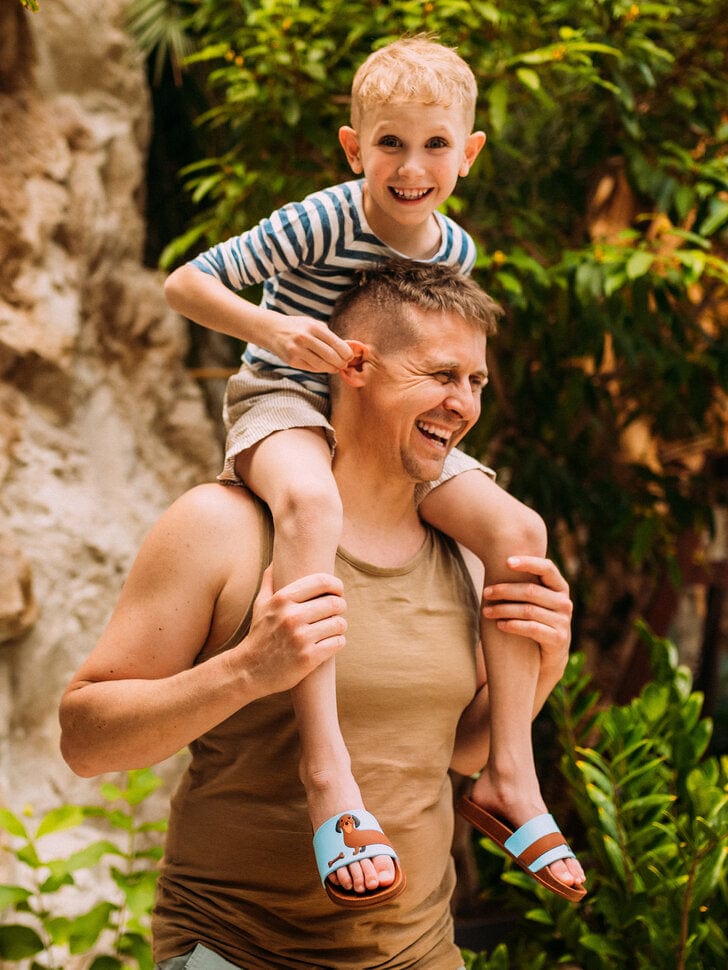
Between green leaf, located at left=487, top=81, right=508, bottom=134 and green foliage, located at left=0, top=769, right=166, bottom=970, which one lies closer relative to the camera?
green foliage, located at left=0, top=769, right=166, bottom=970

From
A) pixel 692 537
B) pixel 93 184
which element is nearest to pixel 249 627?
pixel 93 184

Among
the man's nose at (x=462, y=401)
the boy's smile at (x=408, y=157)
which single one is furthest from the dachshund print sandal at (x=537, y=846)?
the boy's smile at (x=408, y=157)

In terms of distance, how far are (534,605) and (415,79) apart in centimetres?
84

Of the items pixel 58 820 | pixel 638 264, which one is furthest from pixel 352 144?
pixel 58 820

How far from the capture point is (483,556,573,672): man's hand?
1.57m

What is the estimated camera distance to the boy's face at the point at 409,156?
59.9 inches

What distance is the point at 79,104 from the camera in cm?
345

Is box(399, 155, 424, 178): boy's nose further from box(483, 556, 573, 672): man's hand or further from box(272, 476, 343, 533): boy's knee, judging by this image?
box(483, 556, 573, 672): man's hand

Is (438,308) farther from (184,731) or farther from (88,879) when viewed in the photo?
(88,879)

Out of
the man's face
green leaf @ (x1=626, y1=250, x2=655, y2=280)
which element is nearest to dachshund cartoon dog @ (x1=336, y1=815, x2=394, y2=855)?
the man's face

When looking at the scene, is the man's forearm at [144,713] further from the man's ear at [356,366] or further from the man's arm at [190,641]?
the man's ear at [356,366]

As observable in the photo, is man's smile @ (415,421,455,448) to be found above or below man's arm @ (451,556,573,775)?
above

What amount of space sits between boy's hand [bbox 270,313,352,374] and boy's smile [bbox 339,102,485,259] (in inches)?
10.4

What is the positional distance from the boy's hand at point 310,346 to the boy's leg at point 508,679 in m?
0.38
